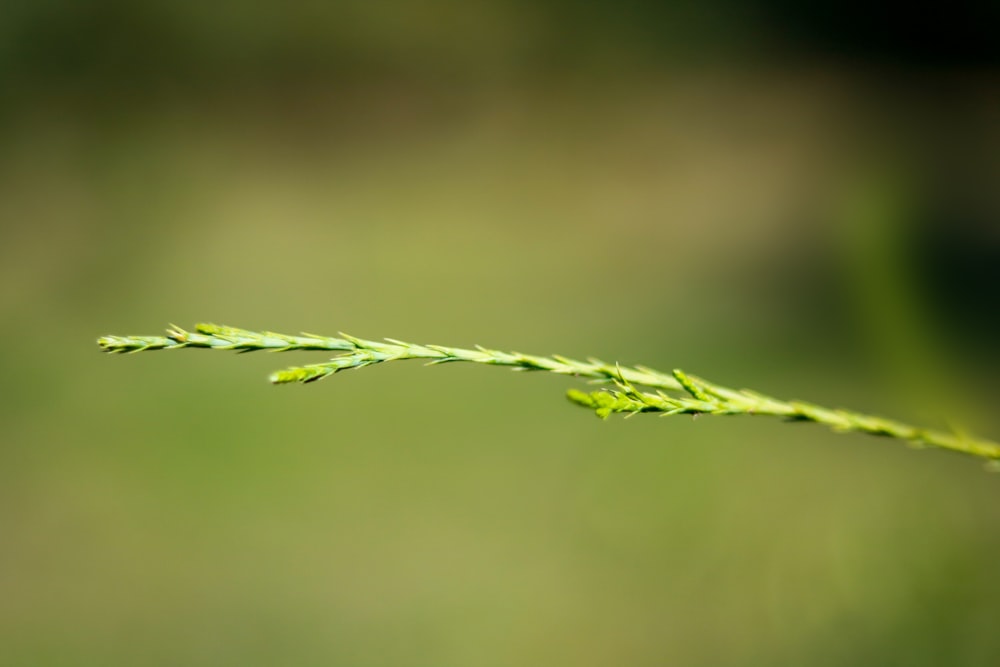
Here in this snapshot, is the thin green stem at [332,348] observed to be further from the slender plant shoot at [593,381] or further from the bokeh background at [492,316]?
the bokeh background at [492,316]

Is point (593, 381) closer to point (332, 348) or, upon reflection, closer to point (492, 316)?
point (332, 348)

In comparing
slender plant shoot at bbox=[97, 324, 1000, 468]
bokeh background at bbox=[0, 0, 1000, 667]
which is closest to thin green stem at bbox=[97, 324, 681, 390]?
slender plant shoot at bbox=[97, 324, 1000, 468]

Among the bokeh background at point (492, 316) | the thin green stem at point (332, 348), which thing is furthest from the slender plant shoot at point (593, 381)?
the bokeh background at point (492, 316)

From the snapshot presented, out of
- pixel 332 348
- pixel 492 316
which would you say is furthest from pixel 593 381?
pixel 492 316

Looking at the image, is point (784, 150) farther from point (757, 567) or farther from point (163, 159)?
point (163, 159)

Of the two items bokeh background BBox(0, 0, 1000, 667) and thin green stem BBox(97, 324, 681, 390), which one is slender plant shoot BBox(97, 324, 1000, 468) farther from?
bokeh background BBox(0, 0, 1000, 667)

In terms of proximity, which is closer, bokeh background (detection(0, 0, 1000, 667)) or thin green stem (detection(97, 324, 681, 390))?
thin green stem (detection(97, 324, 681, 390))
